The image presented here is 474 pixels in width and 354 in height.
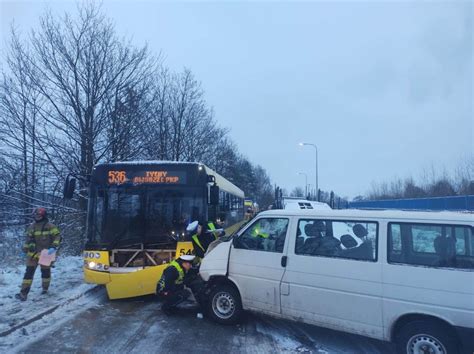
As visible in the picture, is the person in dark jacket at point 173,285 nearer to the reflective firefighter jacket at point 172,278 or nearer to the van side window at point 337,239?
the reflective firefighter jacket at point 172,278

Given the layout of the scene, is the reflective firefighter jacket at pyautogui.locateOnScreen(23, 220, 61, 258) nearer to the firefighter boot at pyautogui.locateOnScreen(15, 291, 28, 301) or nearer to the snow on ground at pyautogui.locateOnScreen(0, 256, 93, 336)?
the firefighter boot at pyautogui.locateOnScreen(15, 291, 28, 301)

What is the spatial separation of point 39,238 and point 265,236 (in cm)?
519

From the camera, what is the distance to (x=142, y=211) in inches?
358

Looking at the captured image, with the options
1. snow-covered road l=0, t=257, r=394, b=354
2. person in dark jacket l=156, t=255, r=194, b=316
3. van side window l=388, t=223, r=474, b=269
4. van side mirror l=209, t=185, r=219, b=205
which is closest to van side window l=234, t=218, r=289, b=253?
snow-covered road l=0, t=257, r=394, b=354

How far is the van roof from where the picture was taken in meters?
4.94

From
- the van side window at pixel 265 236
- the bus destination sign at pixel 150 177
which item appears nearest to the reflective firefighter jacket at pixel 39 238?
the bus destination sign at pixel 150 177

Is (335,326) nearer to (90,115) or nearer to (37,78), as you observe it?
(90,115)

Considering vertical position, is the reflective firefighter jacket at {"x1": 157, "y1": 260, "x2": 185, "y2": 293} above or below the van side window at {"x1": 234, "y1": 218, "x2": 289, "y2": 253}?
below

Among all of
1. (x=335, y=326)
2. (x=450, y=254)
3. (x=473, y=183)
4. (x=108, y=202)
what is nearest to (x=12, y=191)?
(x=108, y=202)

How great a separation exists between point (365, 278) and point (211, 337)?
8.26 feet

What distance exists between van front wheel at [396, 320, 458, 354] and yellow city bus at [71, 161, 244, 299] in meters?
4.73

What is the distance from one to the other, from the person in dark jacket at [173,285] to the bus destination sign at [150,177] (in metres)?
2.10

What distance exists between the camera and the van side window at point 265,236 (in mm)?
6402

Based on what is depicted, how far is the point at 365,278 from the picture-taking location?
5379 mm
